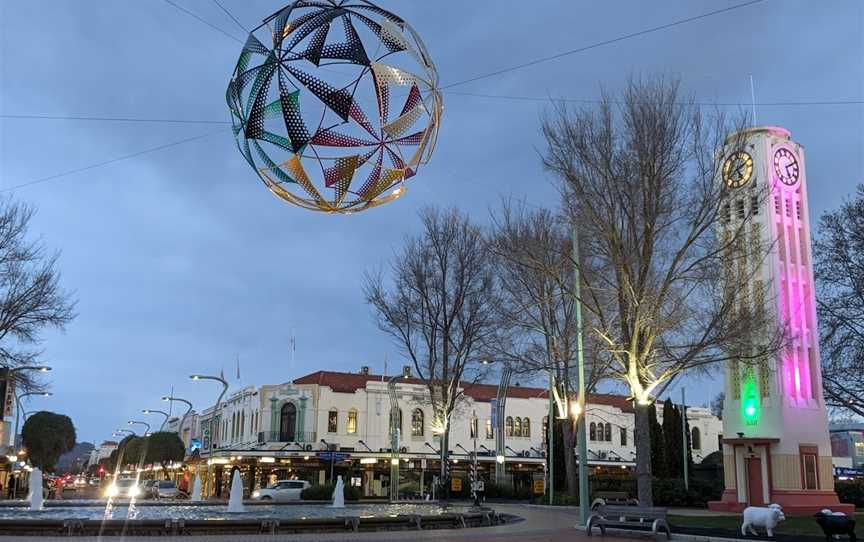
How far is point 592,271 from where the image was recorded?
2439 centimetres

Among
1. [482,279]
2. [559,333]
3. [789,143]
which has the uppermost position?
[789,143]

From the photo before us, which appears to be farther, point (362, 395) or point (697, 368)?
point (362, 395)

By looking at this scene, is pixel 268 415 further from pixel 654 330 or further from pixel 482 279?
pixel 654 330

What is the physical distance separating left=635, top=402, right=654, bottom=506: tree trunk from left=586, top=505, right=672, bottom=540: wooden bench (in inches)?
58.5

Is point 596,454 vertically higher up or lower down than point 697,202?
lower down

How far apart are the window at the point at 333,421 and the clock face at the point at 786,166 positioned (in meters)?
37.0

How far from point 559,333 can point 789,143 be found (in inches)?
527

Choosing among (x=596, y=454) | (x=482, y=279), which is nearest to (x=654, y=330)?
(x=482, y=279)

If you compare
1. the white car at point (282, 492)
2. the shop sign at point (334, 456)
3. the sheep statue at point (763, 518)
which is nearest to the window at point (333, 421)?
the shop sign at point (334, 456)

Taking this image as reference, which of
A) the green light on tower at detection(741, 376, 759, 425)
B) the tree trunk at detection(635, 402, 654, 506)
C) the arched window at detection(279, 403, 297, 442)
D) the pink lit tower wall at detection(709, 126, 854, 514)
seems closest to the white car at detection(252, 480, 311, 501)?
the arched window at detection(279, 403, 297, 442)

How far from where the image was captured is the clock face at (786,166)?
3506 centimetres

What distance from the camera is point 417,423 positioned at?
205 feet

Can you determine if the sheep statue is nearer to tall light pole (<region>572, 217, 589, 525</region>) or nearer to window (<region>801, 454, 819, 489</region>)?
tall light pole (<region>572, 217, 589, 525</region>)

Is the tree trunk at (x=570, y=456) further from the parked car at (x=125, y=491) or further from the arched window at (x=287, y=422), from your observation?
the arched window at (x=287, y=422)
